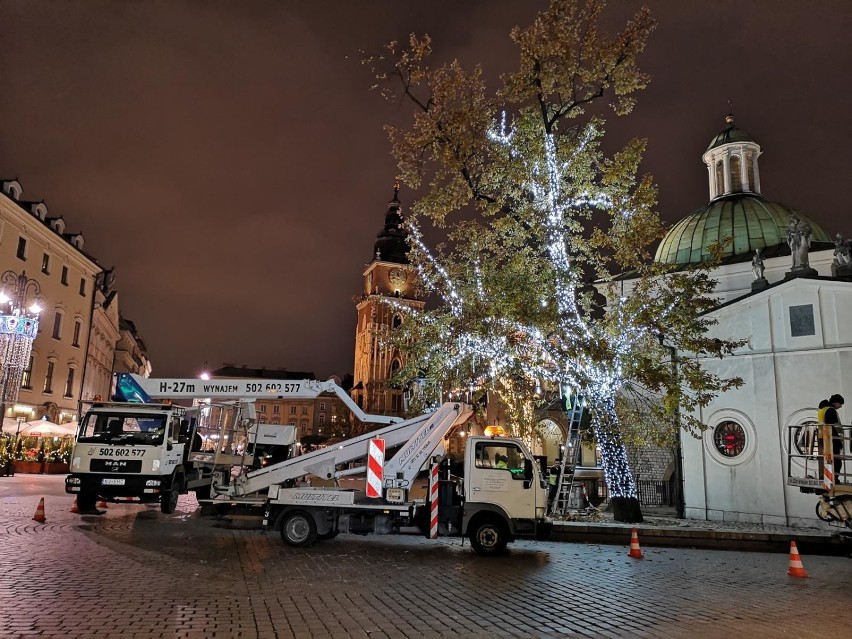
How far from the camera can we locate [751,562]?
12.7 meters

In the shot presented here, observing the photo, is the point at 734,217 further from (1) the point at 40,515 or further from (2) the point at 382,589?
(1) the point at 40,515

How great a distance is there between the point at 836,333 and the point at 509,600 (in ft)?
52.6

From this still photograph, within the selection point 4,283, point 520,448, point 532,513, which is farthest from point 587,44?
point 4,283

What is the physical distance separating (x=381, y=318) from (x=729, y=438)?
101 metres

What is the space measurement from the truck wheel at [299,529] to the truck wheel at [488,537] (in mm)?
3338

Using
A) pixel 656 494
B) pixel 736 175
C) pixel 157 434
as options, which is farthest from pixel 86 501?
pixel 736 175

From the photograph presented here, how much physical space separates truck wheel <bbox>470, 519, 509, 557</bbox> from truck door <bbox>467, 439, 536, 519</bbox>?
41 centimetres

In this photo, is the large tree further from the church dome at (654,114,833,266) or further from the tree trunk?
the church dome at (654,114,833,266)

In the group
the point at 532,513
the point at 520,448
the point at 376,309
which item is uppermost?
the point at 376,309

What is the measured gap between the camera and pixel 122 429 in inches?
640

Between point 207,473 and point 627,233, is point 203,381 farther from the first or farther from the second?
point 627,233

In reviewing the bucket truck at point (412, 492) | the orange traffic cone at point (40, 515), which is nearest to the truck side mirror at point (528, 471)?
the bucket truck at point (412, 492)

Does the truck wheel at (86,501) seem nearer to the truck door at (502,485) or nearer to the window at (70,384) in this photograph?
the truck door at (502,485)

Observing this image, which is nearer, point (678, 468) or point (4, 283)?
point (678, 468)
